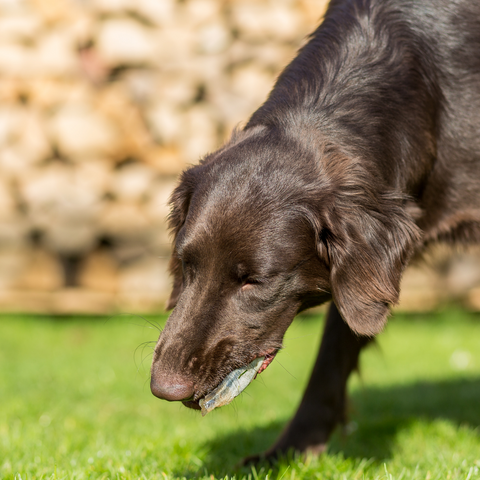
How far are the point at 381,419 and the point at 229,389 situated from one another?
1766mm

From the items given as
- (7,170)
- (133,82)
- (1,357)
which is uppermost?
(133,82)

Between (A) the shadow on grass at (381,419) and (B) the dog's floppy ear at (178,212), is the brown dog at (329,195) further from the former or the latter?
(A) the shadow on grass at (381,419)

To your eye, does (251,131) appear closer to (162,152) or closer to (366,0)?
(366,0)

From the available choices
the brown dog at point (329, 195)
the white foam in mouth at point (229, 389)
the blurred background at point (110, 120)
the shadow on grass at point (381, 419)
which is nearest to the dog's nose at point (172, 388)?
the brown dog at point (329, 195)

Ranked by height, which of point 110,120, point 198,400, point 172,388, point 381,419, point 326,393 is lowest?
point 110,120

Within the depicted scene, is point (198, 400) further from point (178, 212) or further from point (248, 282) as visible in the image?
point (178, 212)

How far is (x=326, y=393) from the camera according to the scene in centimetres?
289

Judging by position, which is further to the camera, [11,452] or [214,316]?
[11,452]

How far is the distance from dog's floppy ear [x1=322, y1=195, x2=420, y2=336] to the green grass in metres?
0.60

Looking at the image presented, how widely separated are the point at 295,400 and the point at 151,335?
2966 mm

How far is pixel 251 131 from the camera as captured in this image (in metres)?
2.47

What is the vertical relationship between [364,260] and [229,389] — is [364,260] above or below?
above

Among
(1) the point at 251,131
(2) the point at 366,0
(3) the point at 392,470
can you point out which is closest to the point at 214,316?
(1) the point at 251,131

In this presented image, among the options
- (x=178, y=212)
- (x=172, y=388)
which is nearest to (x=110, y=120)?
(x=178, y=212)
